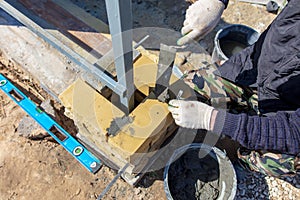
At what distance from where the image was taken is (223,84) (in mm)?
2178

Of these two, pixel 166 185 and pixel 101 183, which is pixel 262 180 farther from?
pixel 101 183

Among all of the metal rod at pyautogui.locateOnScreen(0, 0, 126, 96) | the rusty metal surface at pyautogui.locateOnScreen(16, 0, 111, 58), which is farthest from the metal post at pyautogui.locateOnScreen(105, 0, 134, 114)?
the rusty metal surface at pyautogui.locateOnScreen(16, 0, 111, 58)

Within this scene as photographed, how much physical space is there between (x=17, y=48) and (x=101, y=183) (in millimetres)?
1144

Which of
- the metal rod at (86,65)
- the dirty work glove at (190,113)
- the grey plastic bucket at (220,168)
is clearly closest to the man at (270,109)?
the dirty work glove at (190,113)

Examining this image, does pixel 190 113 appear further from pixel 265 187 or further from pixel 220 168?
pixel 265 187

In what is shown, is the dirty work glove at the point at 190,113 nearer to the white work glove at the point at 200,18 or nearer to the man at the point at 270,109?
the man at the point at 270,109

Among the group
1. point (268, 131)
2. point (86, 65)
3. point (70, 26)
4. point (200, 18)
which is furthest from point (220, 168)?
point (70, 26)

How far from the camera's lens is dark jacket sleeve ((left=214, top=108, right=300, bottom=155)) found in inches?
58.3

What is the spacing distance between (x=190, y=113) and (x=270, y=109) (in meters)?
0.55

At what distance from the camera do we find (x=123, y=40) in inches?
50.3

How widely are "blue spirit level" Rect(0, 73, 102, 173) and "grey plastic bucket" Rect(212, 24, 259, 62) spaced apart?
1257mm

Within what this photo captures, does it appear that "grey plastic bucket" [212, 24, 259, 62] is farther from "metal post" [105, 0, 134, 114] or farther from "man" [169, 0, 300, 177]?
"metal post" [105, 0, 134, 114]

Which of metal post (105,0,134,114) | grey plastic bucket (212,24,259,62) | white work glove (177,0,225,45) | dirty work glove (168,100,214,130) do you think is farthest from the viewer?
grey plastic bucket (212,24,259,62)

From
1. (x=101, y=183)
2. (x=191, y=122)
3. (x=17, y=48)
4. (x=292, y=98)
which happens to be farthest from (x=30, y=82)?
(x=292, y=98)
